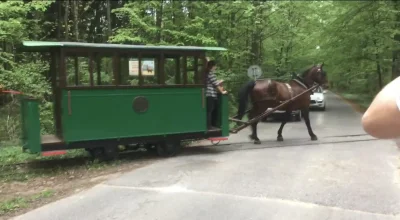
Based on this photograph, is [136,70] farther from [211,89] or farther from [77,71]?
[211,89]

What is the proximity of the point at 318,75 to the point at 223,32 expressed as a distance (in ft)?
23.3

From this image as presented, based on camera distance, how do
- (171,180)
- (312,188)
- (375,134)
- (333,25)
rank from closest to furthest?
(375,134) → (312,188) → (171,180) → (333,25)

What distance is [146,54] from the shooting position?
30.4 ft

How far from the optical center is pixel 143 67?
927 centimetres

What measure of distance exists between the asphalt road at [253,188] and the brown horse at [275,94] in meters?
1.53

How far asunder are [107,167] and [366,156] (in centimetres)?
581

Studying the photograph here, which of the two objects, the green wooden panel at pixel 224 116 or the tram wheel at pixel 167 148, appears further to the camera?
the green wooden panel at pixel 224 116

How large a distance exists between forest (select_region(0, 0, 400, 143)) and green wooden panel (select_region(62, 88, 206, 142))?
379 centimetres

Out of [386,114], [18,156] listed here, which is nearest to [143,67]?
[18,156]

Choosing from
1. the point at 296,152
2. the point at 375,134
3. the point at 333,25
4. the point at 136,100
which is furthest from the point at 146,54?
the point at 333,25

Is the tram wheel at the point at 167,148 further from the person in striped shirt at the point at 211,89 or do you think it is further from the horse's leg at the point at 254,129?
the horse's leg at the point at 254,129

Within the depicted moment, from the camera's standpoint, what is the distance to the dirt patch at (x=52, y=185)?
6.28 metres

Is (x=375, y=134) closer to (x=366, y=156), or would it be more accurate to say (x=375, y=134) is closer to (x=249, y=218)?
(x=249, y=218)

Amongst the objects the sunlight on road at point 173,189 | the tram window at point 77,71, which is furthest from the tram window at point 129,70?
the sunlight on road at point 173,189
